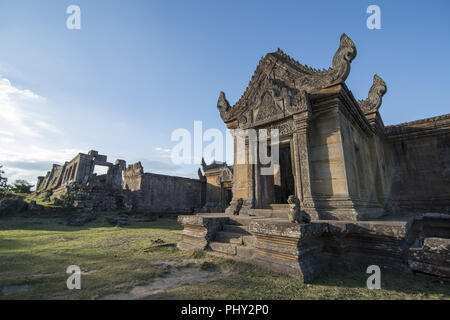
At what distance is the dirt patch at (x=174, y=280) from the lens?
289 cm

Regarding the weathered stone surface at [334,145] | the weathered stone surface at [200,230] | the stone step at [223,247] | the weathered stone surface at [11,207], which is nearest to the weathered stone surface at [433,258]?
the weathered stone surface at [334,145]

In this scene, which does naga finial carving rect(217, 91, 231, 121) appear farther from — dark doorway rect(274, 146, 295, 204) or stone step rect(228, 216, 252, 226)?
dark doorway rect(274, 146, 295, 204)

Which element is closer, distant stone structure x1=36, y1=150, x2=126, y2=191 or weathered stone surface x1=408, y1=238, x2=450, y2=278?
weathered stone surface x1=408, y1=238, x2=450, y2=278

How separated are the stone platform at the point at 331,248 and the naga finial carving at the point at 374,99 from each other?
7.51 meters

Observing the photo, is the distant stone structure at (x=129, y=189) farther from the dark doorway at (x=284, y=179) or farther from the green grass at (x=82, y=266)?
the dark doorway at (x=284, y=179)

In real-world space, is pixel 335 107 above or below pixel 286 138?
above

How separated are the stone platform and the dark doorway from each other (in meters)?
7.67

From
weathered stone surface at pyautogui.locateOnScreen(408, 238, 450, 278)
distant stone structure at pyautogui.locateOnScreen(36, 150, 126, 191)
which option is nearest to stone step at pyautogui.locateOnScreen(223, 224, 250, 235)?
weathered stone surface at pyautogui.locateOnScreen(408, 238, 450, 278)

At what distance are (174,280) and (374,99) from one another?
38.3 feet

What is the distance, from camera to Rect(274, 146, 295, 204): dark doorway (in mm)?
12297
